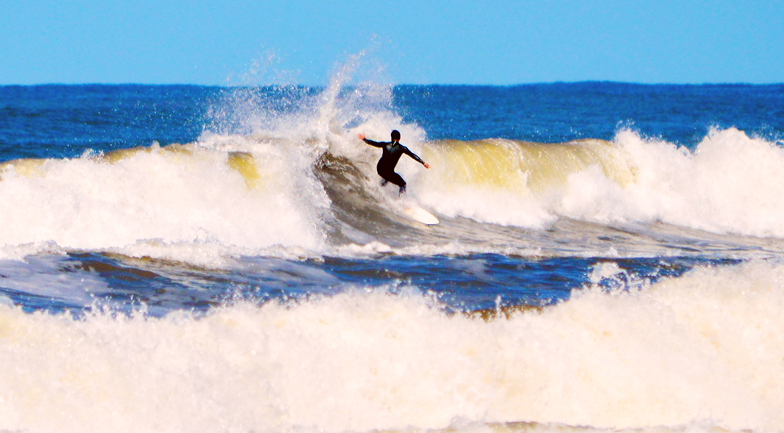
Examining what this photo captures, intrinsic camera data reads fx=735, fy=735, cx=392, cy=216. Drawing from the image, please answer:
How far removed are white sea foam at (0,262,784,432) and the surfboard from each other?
595 centimetres

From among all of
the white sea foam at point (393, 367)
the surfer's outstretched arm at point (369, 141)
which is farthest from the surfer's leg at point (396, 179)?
the white sea foam at point (393, 367)

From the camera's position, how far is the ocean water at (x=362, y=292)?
455 centimetres

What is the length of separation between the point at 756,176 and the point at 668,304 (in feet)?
38.3

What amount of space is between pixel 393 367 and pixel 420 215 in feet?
22.7

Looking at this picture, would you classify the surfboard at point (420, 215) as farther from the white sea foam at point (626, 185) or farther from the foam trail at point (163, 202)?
the foam trail at point (163, 202)

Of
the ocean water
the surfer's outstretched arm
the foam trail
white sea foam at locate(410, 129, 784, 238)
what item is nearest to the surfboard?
the ocean water

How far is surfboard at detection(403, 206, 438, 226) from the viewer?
1170cm

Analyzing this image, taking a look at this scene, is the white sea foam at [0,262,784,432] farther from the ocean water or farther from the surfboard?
the surfboard

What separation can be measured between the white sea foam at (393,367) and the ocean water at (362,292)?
0.05 feet

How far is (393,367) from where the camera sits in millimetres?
4895

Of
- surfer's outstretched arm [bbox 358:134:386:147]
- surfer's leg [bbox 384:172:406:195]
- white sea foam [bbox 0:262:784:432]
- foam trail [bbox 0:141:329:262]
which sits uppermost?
surfer's outstretched arm [bbox 358:134:386:147]

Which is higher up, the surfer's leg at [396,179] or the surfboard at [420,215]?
the surfer's leg at [396,179]

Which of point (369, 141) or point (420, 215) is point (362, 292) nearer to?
point (369, 141)

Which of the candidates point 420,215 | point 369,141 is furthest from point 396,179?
point 369,141
